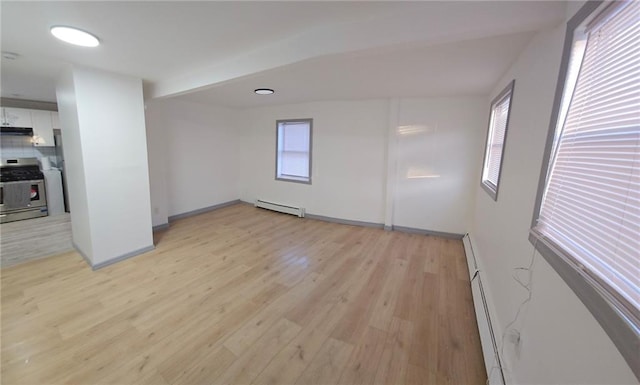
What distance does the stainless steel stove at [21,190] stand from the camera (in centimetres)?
451

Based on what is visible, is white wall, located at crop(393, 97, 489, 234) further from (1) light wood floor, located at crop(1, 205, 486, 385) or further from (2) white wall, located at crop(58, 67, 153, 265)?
(2) white wall, located at crop(58, 67, 153, 265)

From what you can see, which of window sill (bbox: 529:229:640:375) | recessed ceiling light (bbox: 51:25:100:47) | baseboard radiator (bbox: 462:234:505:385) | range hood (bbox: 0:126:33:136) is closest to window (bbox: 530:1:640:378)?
window sill (bbox: 529:229:640:375)

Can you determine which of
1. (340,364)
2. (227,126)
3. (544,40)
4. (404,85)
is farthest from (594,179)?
(227,126)

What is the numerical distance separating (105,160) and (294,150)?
313 cm

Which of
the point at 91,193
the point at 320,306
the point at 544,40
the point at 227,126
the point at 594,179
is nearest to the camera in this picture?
the point at 594,179

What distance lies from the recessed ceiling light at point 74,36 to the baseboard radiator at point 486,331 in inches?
147

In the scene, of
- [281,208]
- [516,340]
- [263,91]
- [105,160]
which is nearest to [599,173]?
[516,340]

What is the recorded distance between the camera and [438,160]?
12.8ft

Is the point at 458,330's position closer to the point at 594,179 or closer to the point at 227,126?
the point at 594,179

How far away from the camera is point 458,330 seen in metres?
1.99

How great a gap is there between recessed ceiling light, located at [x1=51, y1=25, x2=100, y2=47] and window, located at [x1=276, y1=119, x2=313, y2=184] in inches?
130

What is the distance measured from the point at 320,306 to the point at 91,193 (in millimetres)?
2905

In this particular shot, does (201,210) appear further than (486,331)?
Yes

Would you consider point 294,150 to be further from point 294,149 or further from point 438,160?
point 438,160
